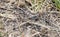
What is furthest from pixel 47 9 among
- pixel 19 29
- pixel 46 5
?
pixel 19 29

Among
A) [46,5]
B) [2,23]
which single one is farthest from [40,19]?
[2,23]

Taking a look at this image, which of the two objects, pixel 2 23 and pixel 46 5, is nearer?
pixel 2 23

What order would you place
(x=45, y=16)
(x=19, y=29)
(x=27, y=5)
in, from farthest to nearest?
(x=27, y=5)
(x=45, y=16)
(x=19, y=29)

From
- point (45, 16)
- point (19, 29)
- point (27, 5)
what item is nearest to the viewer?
point (19, 29)

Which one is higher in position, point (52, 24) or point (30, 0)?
Result: point (30, 0)

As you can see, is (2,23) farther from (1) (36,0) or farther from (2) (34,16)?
(1) (36,0)

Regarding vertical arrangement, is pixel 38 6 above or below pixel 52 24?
above

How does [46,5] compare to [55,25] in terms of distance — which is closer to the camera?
[55,25]

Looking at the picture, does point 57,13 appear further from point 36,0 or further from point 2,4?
point 2,4
